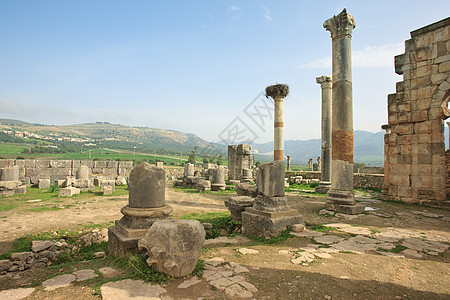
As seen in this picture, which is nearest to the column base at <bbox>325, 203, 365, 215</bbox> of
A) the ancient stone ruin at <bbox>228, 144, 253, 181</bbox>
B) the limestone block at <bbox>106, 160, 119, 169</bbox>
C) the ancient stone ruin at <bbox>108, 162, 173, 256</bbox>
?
the ancient stone ruin at <bbox>108, 162, 173, 256</bbox>

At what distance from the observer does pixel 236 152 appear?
886 inches

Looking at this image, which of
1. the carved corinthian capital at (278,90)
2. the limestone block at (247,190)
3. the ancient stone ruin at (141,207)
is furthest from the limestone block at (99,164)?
the ancient stone ruin at (141,207)

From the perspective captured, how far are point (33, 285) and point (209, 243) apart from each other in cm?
318

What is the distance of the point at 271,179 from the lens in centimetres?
674

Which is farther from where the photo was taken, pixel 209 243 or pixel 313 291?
pixel 209 243

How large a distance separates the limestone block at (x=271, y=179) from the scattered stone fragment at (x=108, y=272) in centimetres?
403

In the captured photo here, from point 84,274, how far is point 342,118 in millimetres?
9237

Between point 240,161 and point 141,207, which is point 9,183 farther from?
point 240,161

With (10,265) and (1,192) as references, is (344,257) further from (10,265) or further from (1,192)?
(1,192)

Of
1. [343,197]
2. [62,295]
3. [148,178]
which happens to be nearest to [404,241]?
[343,197]

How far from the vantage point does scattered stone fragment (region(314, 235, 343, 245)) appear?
18.1 feet

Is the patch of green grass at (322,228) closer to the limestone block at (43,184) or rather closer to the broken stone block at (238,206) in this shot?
the broken stone block at (238,206)

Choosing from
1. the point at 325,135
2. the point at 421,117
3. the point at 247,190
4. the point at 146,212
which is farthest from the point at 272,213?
the point at 325,135

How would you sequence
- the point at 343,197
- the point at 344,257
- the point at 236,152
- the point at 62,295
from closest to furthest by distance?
1. the point at 62,295
2. the point at 344,257
3. the point at 343,197
4. the point at 236,152
